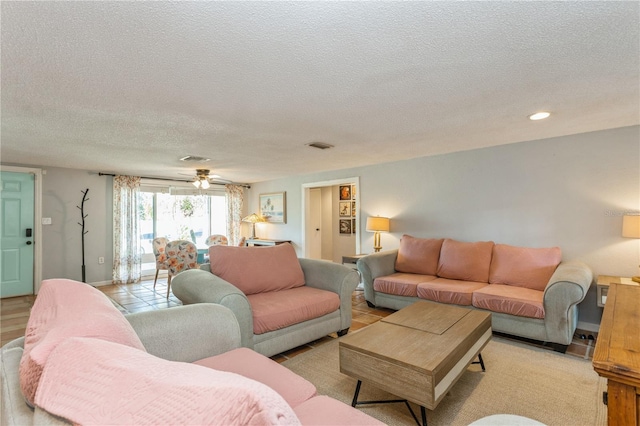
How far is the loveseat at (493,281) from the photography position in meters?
2.65

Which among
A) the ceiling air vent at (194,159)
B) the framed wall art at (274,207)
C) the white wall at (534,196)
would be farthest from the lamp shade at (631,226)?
the framed wall art at (274,207)

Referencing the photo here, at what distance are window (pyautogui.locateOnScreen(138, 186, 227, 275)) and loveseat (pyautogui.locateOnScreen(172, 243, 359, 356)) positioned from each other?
4.19 meters

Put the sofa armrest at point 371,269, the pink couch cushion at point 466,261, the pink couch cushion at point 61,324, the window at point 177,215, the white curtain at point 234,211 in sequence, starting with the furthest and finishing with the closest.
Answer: the white curtain at point 234,211 → the window at point 177,215 → the sofa armrest at point 371,269 → the pink couch cushion at point 466,261 → the pink couch cushion at point 61,324

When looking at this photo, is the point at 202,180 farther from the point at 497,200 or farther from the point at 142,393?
the point at 142,393

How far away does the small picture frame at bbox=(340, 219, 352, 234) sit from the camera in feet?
22.8

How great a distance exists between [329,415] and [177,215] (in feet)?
21.4

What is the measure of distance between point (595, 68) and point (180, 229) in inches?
278

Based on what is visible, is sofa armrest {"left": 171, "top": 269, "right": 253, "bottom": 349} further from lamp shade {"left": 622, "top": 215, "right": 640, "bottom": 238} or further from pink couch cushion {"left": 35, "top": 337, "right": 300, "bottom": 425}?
lamp shade {"left": 622, "top": 215, "right": 640, "bottom": 238}

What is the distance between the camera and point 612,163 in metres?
3.10

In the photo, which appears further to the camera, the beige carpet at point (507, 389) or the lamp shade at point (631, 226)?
the lamp shade at point (631, 226)

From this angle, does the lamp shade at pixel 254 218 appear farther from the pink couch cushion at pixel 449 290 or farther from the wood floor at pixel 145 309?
the pink couch cushion at pixel 449 290

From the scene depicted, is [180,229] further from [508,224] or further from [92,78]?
[508,224]

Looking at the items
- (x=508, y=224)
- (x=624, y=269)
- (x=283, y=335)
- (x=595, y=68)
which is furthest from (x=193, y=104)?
(x=624, y=269)

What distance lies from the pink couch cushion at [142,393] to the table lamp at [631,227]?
370cm
